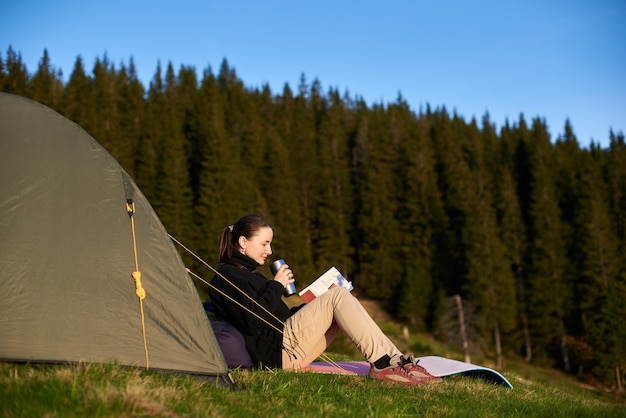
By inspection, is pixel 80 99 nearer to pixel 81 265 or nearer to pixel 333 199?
pixel 333 199

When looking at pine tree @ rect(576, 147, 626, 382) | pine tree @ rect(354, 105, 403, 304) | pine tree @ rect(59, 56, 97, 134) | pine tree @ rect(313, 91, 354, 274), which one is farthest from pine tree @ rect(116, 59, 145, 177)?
pine tree @ rect(576, 147, 626, 382)

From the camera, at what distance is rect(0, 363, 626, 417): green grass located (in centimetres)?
389

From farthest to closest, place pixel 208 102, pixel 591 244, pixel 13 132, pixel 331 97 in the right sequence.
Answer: pixel 331 97 < pixel 208 102 < pixel 591 244 < pixel 13 132

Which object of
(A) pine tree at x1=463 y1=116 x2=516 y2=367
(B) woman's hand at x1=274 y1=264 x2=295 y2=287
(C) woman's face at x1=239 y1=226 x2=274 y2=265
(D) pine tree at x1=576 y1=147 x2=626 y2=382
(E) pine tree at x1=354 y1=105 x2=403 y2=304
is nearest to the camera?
(B) woman's hand at x1=274 y1=264 x2=295 y2=287

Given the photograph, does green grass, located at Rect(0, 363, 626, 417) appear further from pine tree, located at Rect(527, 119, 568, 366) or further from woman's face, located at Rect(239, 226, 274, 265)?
pine tree, located at Rect(527, 119, 568, 366)

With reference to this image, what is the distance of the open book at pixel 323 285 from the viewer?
23.6ft

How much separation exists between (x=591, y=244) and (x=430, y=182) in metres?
22.2

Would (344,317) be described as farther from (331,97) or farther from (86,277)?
(331,97)

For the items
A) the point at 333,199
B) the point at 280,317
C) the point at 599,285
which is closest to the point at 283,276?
the point at 280,317

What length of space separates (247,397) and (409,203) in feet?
217

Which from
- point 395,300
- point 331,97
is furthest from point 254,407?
point 331,97

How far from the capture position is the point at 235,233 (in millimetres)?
6750

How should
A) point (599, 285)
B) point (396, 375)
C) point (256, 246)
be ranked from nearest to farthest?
point (396, 375), point (256, 246), point (599, 285)

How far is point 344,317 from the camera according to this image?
244 inches
